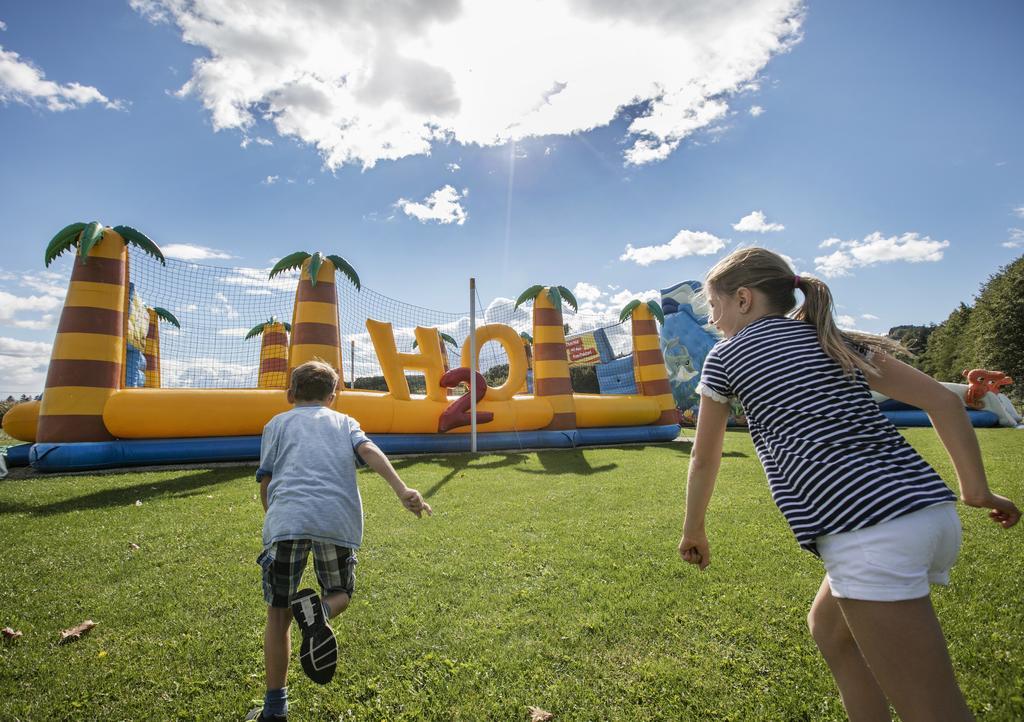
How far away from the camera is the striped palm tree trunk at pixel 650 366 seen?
15.3m

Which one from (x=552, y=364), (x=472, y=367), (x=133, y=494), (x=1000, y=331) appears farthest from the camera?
(x=1000, y=331)

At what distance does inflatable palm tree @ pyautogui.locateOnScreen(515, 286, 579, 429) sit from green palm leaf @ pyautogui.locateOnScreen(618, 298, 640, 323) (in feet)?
10.2

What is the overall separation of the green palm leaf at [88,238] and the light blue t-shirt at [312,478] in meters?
8.98

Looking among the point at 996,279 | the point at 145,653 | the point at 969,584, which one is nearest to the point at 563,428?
the point at 969,584

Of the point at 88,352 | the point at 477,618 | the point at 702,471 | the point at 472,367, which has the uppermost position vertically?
the point at 88,352

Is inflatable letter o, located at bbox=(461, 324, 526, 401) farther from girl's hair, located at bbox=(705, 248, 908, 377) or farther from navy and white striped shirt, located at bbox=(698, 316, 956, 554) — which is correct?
navy and white striped shirt, located at bbox=(698, 316, 956, 554)

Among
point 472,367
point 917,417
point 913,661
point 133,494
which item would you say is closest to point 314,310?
point 472,367

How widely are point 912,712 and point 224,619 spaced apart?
3.56m

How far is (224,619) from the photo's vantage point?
3.25m

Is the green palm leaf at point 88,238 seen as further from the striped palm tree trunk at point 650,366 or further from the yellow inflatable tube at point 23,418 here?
the striped palm tree trunk at point 650,366

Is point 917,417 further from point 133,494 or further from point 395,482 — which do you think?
point 133,494

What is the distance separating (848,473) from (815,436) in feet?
0.41

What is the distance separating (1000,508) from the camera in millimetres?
1557

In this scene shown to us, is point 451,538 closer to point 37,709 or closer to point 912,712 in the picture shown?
point 37,709
